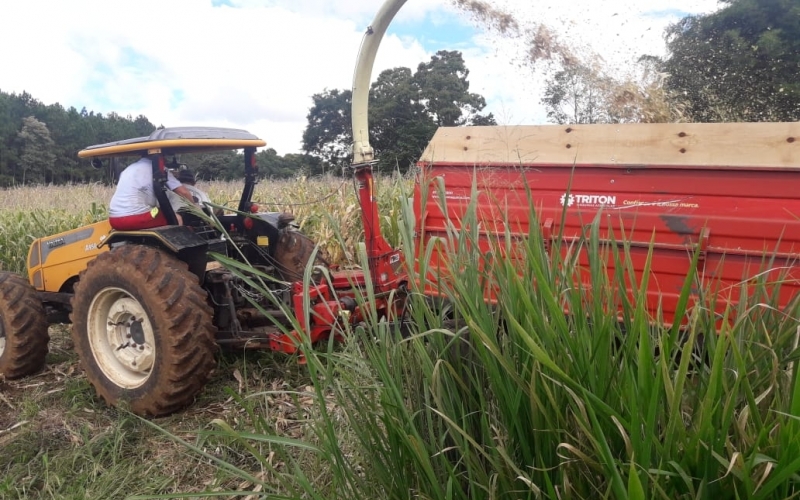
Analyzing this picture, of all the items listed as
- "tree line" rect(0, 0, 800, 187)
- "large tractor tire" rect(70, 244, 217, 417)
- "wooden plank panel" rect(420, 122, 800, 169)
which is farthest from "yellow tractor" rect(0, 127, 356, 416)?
"wooden plank panel" rect(420, 122, 800, 169)

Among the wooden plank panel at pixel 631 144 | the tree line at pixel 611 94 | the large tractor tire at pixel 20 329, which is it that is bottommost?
the large tractor tire at pixel 20 329

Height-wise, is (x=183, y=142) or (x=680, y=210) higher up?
(x=183, y=142)

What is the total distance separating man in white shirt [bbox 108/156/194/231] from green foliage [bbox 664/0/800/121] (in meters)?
4.51

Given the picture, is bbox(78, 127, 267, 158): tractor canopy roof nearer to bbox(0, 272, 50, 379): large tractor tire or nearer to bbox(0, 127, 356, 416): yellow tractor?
bbox(0, 127, 356, 416): yellow tractor

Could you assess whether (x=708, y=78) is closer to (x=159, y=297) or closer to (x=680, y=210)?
(x=680, y=210)

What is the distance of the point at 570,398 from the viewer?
1.25 metres

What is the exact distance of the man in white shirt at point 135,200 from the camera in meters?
4.01

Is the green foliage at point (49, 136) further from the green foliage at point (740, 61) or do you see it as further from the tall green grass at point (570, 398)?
the tall green grass at point (570, 398)

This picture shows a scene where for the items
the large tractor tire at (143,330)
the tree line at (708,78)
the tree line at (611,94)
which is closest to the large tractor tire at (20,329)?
the large tractor tire at (143,330)

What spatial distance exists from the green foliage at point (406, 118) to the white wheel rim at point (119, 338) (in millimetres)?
1921

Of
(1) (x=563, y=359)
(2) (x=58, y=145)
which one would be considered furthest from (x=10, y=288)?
(2) (x=58, y=145)

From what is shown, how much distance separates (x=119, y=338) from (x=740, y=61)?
14205 millimetres

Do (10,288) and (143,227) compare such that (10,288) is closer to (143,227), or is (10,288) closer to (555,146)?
(143,227)

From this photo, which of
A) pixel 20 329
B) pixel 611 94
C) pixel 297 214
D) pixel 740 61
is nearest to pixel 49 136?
pixel 297 214
